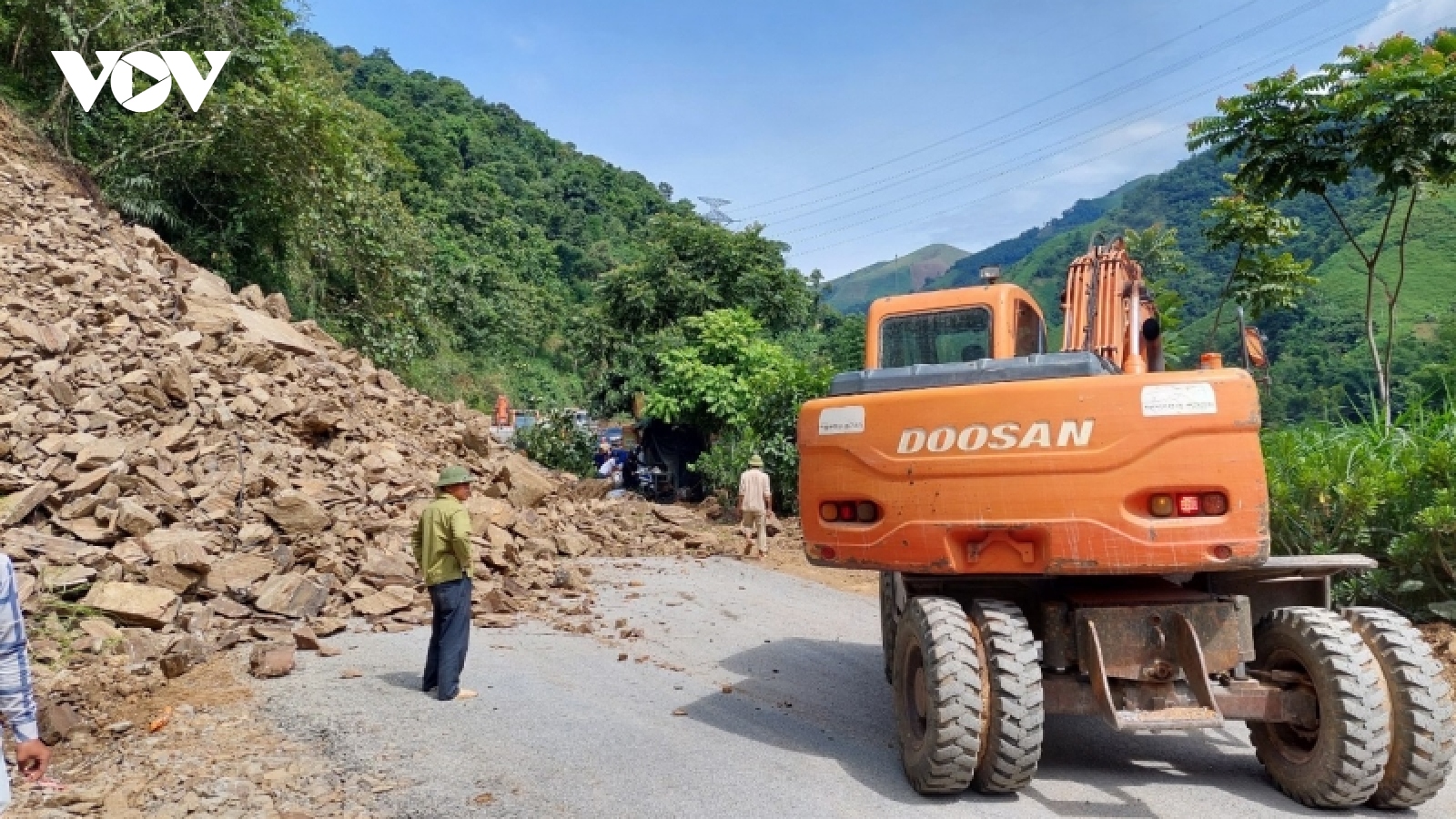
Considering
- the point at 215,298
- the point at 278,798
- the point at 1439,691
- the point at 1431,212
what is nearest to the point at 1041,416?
Result: the point at 1439,691

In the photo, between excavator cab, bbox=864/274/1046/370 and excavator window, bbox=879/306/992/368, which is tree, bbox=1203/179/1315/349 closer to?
excavator cab, bbox=864/274/1046/370

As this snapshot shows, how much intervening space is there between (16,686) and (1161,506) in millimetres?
4329

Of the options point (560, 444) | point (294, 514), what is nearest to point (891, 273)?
point (560, 444)

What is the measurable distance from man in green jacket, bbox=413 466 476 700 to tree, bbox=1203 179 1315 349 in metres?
12.7

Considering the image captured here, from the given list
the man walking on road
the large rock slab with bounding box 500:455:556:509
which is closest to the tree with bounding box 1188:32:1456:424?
the man walking on road

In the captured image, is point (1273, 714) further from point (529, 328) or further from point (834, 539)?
point (529, 328)

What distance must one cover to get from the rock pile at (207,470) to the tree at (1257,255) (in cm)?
943

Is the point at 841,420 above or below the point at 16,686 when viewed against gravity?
above

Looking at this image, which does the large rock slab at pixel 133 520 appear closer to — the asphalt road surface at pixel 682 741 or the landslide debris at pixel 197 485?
the landslide debris at pixel 197 485

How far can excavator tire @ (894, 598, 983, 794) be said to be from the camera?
431 cm

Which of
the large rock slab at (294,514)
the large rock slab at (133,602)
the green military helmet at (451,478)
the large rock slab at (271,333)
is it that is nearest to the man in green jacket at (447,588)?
the green military helmet at (451,478)

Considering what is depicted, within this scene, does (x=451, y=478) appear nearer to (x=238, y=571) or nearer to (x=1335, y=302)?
(x=238, y=571)

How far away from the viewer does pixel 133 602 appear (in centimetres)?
673

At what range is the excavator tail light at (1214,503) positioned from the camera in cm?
418
